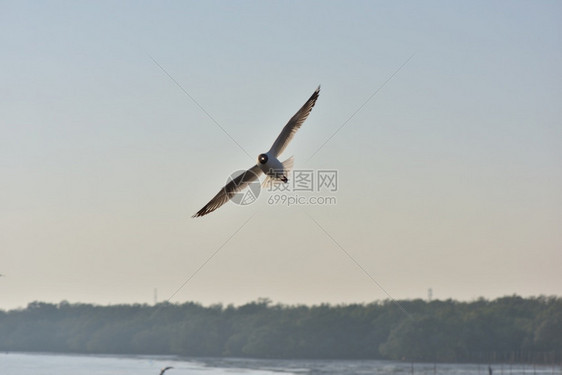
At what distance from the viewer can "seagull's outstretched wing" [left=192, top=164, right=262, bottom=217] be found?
2752cm

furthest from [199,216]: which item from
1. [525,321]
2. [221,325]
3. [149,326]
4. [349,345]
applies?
[149,326]

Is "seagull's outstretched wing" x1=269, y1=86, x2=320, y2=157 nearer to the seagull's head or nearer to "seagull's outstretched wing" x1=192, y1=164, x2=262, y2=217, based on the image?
"seagull's outstretched wing" x1=192, y1=164, x2=262, y2=217

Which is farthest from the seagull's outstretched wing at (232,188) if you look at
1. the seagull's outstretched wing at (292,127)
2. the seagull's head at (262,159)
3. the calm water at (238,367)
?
the calm water at (238,367)

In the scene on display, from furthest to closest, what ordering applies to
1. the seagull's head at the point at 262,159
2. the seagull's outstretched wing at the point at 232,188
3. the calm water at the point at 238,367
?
the calm water at the point at 238,367
the seagull's outstretched wing at the point at 232,188
the seagull's head at the point at 262,159

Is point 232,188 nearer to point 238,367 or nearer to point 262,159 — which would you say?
point 262,159

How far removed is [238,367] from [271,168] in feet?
312

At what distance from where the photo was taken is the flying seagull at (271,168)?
86.0 ft

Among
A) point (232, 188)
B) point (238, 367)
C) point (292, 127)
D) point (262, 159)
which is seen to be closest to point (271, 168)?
point (262, 159)

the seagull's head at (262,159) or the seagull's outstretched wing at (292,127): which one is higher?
the seagull's outstretched wing at (292,127)

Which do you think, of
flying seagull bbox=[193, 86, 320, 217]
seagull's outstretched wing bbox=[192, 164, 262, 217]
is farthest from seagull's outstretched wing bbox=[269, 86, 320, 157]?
seagull's outstretched wing bbox=[192, 164, 262, 217]

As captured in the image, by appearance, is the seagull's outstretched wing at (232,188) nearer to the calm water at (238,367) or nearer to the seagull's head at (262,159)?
the seagull's head at (262,159)

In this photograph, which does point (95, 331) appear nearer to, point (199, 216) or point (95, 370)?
point (95, 370)

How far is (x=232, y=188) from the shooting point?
2805 centimetres

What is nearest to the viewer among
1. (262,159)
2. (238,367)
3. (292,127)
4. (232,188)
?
(262,159)
